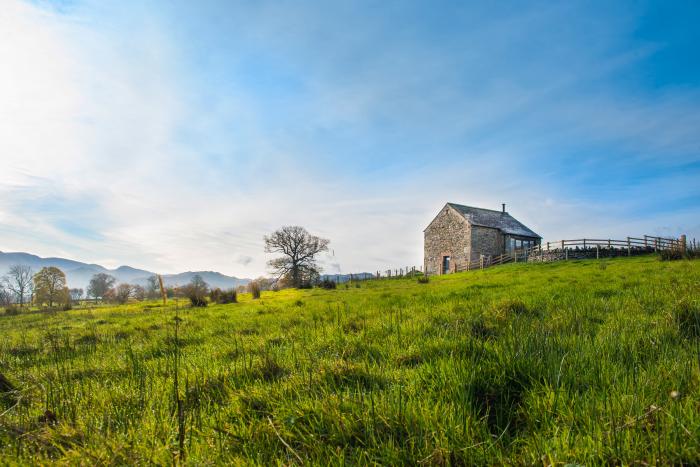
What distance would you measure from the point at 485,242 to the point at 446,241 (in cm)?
562

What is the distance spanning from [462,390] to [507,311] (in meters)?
4.13

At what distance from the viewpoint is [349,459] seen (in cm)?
199

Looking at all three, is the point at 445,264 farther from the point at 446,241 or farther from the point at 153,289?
the point at 153,289

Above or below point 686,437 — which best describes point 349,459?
below

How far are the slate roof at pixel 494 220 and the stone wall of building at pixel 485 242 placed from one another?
2.37ft

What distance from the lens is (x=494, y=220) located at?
4822cm

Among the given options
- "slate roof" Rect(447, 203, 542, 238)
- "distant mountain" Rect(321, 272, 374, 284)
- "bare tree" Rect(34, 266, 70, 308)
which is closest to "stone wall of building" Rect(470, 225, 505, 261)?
"slate roof" Rect(447, 203, 542, 238)

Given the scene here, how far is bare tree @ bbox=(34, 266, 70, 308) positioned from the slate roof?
185 feet

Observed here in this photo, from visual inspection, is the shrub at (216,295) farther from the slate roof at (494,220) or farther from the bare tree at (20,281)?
the bare tree at (20,281)

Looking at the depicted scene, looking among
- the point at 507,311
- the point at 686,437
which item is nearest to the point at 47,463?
the point at 686,437

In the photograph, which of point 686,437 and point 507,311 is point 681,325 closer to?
point 507,311

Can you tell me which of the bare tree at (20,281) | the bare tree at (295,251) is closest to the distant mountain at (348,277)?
the bare tree at (295,251)

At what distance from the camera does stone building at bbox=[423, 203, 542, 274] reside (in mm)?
44531

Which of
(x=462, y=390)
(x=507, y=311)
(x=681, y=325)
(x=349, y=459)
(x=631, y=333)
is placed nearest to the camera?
(x=349, y=459)
